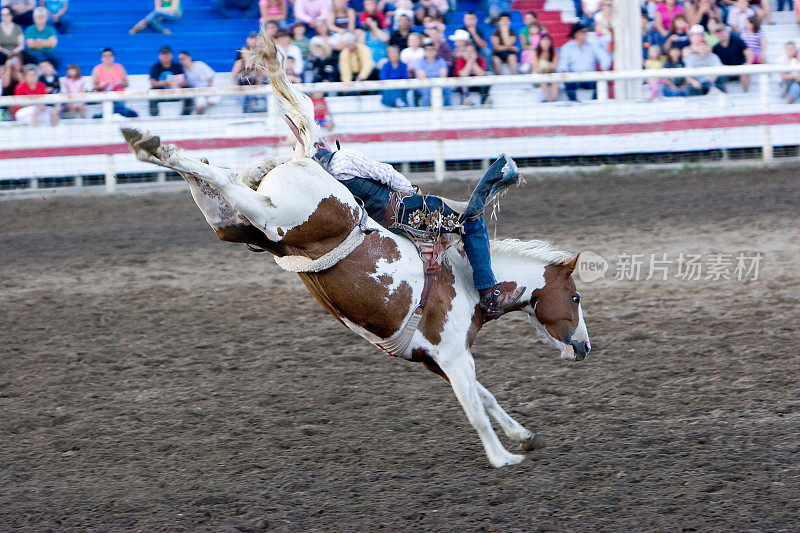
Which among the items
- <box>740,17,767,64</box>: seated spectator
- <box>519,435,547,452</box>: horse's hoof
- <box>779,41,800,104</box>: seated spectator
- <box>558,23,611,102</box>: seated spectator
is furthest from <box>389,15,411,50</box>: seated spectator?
<box>519,435,547,452</box>: horse's hoof

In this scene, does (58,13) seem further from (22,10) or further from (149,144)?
(149,144)

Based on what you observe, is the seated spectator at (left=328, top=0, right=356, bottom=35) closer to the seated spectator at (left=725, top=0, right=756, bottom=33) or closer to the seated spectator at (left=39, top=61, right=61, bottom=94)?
the seated spectator at (left=39, top=61, right=61, bottom=94)

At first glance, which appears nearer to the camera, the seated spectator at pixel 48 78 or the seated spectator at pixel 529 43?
the seated spectator at pixel 48 78

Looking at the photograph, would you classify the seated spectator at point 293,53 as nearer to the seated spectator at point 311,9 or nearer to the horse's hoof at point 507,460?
the seated spectator at point 311,9

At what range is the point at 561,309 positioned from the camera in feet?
13.8

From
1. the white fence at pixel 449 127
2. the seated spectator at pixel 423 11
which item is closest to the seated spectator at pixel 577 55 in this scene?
the white fence at pixel 449 127

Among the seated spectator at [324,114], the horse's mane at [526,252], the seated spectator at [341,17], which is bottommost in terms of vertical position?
the horse's mane at [526,252]

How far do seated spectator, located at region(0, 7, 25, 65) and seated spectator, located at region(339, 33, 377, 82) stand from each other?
180 inches

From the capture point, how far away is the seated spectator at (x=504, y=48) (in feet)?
41.2

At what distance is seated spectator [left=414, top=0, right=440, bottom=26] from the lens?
1313cm

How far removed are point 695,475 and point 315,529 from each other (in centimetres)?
161

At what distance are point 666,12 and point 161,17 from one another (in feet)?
25.2

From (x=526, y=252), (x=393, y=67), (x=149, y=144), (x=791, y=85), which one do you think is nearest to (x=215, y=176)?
(x=149, y=144)

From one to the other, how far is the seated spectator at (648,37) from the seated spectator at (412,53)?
10.8ft
